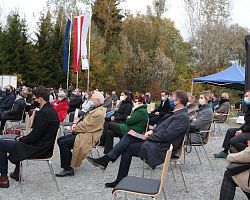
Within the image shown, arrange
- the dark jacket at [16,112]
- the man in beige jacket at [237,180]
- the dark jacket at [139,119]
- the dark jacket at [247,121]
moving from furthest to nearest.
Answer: the dark jacket at [16,112], the dark jacket at [247,121], the dark jacket at [139,119], the man in beige jacket at [237,180]

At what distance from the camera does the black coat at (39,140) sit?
15.4 feet

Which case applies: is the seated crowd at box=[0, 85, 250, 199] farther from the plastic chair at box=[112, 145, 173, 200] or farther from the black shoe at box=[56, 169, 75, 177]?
the plastic chair at box=[112, 145, 173, 200]

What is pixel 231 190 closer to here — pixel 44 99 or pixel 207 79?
pixel 44 99

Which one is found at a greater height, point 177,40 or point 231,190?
point 177,40

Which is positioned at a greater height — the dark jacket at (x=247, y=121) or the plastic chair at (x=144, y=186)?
the dark jacket at (x=247, y=121)

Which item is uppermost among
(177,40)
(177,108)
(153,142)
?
(177,40)

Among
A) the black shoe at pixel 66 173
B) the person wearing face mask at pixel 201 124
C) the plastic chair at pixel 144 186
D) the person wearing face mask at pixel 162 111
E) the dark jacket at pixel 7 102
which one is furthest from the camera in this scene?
the person wearing face mask at pixel 162 111

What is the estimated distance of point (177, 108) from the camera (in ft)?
16.1

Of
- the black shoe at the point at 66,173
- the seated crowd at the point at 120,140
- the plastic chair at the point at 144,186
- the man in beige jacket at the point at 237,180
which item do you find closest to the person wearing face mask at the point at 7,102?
the seated crowd at the point at 120,140

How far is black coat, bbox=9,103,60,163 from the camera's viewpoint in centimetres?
469

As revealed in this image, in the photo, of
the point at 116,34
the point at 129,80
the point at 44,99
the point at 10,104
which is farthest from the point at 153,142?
the point at 116,34

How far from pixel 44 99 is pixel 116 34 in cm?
3352

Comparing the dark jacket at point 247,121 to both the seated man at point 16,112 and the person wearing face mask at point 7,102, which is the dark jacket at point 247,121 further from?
the person wearing face mask at point 7,102

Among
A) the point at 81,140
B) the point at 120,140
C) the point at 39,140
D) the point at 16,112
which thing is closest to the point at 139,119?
the point at 120,140
